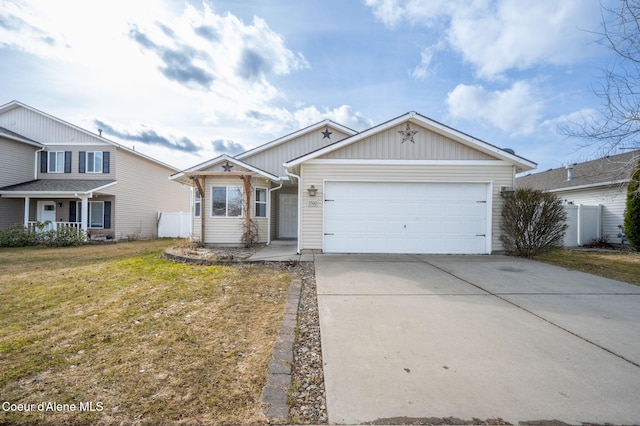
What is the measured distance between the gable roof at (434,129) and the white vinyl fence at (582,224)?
7.18 meters

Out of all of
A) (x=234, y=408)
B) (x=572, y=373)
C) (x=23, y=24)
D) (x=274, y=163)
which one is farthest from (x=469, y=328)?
(x=23, y=24)

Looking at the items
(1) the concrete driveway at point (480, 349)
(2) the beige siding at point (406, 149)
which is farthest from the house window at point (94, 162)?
(1) the concrete driveway at point (480, 349)

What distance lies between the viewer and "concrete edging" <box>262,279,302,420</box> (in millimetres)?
2002

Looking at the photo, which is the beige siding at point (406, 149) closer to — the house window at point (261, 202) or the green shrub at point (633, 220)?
the house window at point (261, 202)

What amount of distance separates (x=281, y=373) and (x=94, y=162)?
721 inches

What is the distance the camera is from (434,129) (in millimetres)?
8789

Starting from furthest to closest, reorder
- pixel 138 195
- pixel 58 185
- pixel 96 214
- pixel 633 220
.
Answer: pixel 138 195 < pixel 96 214 < pixel 58 185 < pixel 633 220

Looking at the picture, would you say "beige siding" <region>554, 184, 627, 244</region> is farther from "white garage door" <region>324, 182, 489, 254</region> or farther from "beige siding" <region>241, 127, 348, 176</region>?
"beige siding" <region>241, 127, 348, 176</region>

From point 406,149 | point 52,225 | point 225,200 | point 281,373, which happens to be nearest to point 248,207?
point 225,200

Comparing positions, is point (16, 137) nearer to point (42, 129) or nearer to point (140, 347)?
point (42, 129)

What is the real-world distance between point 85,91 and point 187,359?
12.6 metres

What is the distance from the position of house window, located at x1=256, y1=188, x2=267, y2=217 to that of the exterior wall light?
895 centimetres

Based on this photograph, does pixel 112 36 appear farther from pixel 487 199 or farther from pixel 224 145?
pixel 224 145

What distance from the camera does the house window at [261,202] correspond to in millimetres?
11867
